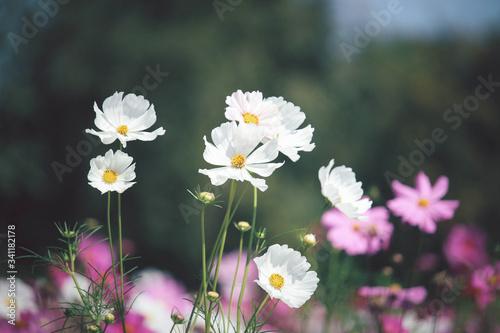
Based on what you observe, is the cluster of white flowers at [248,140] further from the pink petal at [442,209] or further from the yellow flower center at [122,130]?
the pink petal at [442,209]

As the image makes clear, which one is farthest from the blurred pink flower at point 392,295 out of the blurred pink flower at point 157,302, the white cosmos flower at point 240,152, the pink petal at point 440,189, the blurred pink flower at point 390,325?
the white cosmos flower at point 240,152

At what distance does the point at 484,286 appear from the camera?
90 cm

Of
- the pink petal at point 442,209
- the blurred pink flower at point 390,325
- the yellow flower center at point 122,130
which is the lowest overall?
the blurred pink flower at point 390,325

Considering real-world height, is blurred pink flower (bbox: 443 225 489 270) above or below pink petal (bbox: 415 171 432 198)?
below

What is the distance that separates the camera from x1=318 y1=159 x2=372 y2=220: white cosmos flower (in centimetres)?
48

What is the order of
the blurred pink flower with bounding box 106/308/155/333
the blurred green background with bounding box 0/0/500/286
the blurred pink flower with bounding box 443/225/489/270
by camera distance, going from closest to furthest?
the blurred pink flower with bounding box 106/308/155/333
the blurred pink flower with bounding box 443/225/489/270
the blurred green background with bounding box 0/0/500/286

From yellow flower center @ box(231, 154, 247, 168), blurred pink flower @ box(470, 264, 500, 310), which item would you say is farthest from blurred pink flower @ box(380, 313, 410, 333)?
yellow flower center @ box(231, 154, 247, 168)

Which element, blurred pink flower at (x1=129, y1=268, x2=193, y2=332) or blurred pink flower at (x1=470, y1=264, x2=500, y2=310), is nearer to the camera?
blurred pink flower at (x1=129, y1=268, x2=193, y2=332)

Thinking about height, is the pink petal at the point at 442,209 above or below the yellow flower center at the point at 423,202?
below

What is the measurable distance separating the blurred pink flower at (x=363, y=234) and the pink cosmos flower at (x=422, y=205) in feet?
0.15

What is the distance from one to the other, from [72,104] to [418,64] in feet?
7.94

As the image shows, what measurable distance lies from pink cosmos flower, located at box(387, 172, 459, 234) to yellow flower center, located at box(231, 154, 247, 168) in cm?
39

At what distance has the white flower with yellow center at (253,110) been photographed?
1.52 feet

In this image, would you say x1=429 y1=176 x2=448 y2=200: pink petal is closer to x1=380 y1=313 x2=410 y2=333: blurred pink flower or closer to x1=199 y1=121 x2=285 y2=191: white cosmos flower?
x1=380 y1=313 x2=410 y2=333: blurred pink flower
